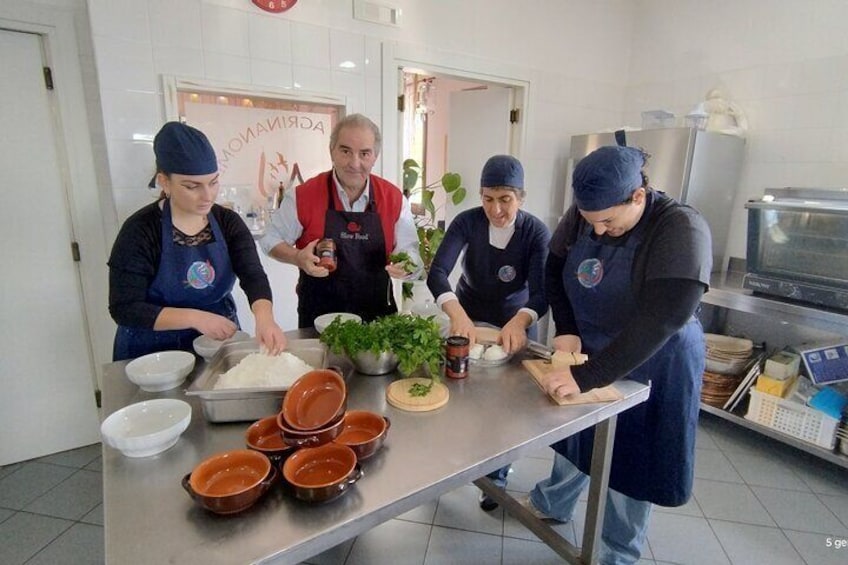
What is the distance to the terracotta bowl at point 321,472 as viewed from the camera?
33.4 inches

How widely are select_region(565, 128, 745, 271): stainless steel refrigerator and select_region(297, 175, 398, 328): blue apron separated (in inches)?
69.4

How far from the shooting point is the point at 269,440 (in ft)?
3.35

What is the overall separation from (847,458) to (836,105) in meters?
2.00

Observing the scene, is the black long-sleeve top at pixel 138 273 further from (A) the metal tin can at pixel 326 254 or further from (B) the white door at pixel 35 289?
(B) the white door at pixel 35 289

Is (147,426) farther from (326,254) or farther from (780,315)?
(780,315)

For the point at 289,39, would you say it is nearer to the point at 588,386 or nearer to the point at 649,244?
the point at 649,244

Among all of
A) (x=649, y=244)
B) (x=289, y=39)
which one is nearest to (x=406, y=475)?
(x=649, y=244)

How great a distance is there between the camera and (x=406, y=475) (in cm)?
97

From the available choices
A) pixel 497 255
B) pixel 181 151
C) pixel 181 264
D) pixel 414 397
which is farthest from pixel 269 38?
pixel 414 397

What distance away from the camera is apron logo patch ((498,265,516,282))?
6.71 ft

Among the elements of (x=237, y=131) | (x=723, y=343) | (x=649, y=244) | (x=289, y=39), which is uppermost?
(x=289, y=39)

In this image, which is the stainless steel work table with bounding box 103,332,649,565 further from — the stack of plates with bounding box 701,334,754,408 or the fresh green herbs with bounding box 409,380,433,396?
the stack of plates with bounding box 701,334,754,408

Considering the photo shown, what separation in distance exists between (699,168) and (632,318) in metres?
2.11

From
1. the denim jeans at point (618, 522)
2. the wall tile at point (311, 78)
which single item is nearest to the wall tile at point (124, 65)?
the wall tile at point (311, 78)
